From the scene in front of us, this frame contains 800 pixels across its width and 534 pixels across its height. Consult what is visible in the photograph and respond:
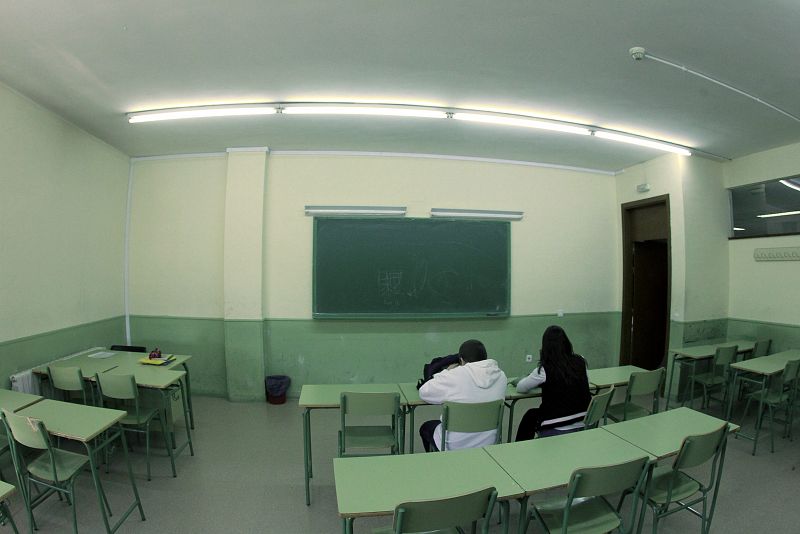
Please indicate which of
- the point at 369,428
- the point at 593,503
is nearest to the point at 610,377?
the point at 593,503

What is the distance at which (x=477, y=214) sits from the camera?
4.57m

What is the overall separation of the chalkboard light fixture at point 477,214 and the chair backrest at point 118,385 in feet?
11.4

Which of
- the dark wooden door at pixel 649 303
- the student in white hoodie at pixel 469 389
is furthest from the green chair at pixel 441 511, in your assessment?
the dark wooden door at pixel 649 303

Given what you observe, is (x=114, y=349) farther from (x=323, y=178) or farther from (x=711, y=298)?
(x=711, y=298)

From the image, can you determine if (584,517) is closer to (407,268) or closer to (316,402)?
(316,402)

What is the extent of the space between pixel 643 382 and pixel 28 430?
4.13m

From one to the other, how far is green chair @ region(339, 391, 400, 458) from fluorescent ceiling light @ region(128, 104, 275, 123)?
8.47 ft

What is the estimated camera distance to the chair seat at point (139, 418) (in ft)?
8.77

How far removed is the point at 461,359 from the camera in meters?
Answer: 2.41

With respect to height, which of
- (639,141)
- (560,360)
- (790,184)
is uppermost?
(639,141)

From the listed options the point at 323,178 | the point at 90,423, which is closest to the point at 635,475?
the point at 90,423

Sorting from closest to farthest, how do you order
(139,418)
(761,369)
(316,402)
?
(316,402) → (139,418) → (761,369)

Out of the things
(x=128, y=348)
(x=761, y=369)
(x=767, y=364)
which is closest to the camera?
(x=761, y=369)

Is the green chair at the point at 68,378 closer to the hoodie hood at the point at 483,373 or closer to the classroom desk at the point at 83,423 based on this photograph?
the classroom desk at the point at 83,423
